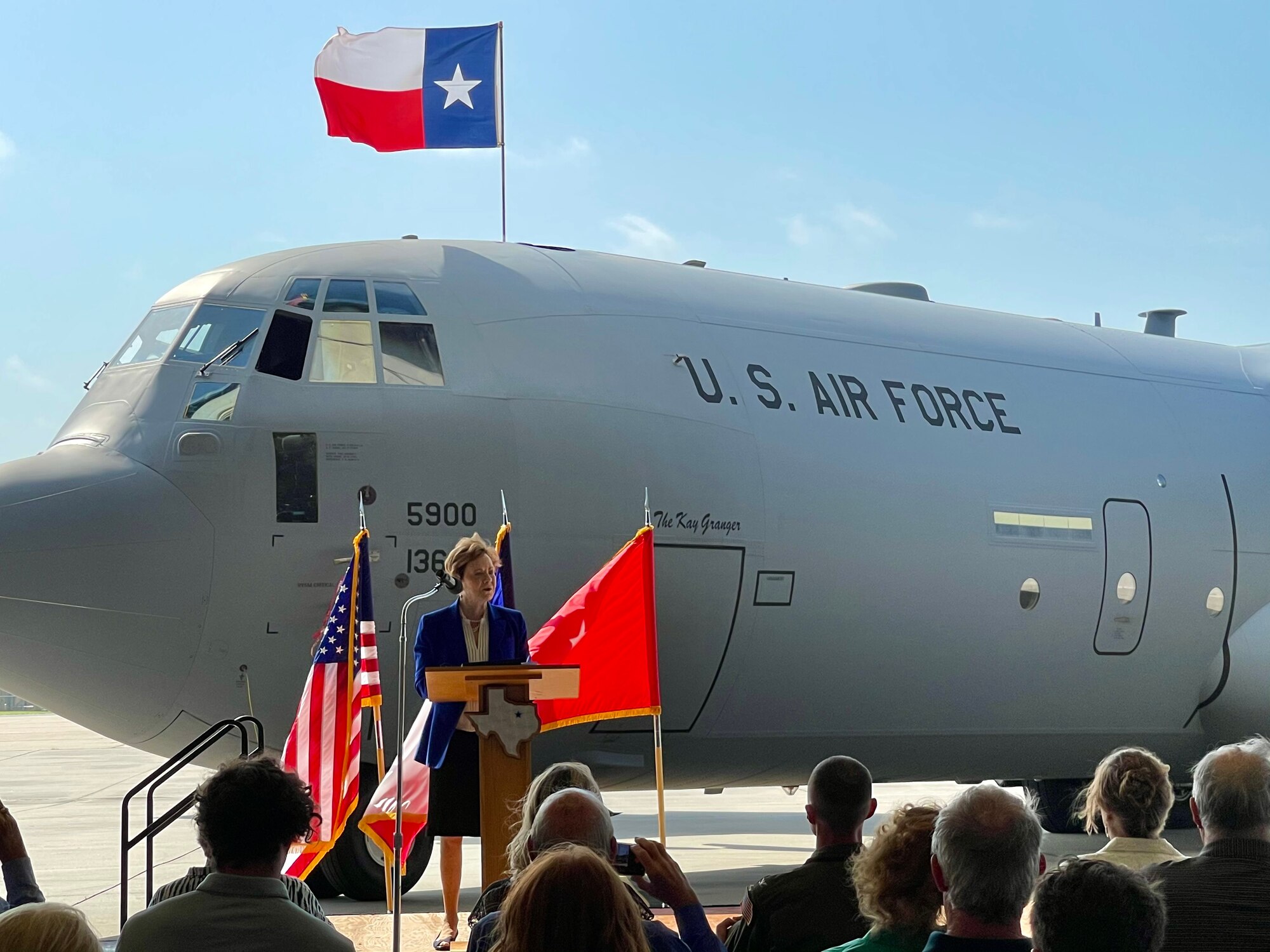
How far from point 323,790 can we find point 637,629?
1826 mm

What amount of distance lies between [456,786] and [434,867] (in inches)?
238

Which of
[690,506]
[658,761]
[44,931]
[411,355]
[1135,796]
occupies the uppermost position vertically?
[411,355]

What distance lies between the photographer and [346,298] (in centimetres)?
920

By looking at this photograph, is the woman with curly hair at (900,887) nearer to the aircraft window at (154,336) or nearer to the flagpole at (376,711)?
the flagpole at (376,711)

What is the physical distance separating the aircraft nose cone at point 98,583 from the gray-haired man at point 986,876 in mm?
5960

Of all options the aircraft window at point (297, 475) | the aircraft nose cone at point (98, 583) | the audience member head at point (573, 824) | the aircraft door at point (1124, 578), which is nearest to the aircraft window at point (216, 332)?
the aircraft window at point (297, 475)

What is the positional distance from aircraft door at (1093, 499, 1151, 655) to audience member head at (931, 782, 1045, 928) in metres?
8.31

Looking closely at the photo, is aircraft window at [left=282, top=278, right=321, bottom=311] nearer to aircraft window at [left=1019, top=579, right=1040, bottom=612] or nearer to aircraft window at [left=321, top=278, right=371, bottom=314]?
aircraft window at [left=321, top=278, right=371, bottom=314]

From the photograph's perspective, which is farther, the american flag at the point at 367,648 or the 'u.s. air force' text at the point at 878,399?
the 'u.s. air force' text at the point at 878,399

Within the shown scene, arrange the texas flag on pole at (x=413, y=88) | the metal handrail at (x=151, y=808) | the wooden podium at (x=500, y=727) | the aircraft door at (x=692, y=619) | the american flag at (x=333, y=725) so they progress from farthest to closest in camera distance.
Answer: the texas flag on pole at (x=413, y=88), the aircraft door at (x=692, y=619), the american flag at (x=333, y=725), the metal handrail at (x=151, y=808), the wooden podium at (x=500, y=727)

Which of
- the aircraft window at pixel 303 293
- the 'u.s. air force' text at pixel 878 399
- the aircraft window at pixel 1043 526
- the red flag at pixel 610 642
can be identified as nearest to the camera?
the red flag at pixel 610 642

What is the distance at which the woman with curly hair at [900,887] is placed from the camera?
3578 mm

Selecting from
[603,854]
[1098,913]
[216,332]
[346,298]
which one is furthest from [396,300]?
[1098,913]

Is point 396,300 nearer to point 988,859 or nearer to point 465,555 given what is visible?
point 465,555
